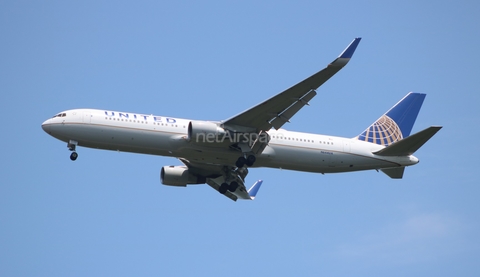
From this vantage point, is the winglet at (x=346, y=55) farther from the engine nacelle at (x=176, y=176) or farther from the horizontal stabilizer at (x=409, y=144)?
the engine nacelle at (x=176, y=176)

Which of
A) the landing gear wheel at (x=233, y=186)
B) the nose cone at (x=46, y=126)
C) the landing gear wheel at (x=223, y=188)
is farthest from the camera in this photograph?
the landing gear wheel at (x=223, y=188)

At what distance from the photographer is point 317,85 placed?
4234 centimetres

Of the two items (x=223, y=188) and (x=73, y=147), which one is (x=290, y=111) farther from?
(x=73, y=147)

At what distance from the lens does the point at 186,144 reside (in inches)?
1812

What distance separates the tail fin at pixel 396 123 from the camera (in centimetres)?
5144

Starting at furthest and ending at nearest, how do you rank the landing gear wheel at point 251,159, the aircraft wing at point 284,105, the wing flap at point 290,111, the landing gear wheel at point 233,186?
the landing gear wheel at point 233,186
the landing gear wheel at point 251,159
the wing flap at point 290,111
the aircraft wing at point 284,105

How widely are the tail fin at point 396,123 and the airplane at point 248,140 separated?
231mm

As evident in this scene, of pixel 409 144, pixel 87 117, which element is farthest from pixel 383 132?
pixel 87 117

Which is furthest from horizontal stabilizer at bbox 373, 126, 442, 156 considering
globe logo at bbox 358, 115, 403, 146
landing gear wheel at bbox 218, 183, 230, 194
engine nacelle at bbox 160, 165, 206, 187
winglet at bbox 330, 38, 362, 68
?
engine nacelle at bbox 160, 165, 206, 187

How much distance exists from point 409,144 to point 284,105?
938cm

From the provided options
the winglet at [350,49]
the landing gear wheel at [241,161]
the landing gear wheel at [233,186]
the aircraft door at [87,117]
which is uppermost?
the winglet at [350,49]

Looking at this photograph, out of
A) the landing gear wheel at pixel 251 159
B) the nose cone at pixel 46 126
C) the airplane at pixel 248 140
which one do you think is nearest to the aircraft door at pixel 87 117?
the airplane at pixel 248 140

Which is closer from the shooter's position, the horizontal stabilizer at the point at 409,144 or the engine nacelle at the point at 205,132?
the engine nacelle at the point at 205,132

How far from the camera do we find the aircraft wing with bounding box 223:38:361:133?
132 feet
